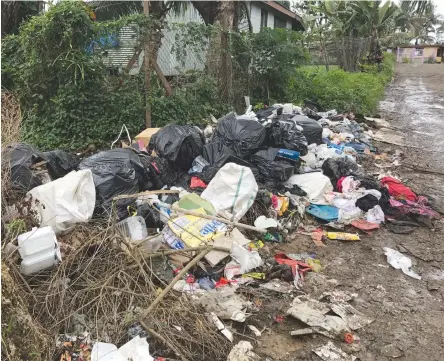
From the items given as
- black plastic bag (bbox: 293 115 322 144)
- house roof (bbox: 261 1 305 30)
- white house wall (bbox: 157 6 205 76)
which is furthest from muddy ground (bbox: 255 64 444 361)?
house roof (bbox: 261 1 305 30)

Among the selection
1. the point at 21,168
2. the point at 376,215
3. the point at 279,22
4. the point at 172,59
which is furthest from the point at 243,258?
the point at 279,22

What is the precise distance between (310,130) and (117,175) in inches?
130

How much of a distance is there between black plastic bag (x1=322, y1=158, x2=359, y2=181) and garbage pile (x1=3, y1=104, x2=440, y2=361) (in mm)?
19

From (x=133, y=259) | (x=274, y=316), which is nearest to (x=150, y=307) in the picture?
(x=133, y=259)

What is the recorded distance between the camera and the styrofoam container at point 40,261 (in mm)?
2316

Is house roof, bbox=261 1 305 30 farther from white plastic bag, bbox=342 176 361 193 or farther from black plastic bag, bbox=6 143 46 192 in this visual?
black plastic bag, bbox=6 143 46 192

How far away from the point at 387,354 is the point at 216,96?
5721 millimetres

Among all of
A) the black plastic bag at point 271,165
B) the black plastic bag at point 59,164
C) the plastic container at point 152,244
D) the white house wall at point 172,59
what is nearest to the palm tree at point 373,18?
the white house wall at point 172,59

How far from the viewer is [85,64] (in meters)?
5.63

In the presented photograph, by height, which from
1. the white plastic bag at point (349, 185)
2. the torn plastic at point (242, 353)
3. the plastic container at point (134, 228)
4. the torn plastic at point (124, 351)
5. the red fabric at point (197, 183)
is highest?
the red fabric at point (197, 183)

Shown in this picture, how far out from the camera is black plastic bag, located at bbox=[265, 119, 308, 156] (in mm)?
4961

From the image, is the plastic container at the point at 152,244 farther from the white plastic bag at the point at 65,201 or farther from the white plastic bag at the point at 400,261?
the white plastic bag at the point at 400,261

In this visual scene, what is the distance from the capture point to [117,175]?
11.7 ft

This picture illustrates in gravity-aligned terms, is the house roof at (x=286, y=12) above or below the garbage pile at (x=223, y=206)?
above
